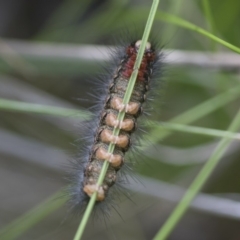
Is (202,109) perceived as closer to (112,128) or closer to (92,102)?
(112,128)

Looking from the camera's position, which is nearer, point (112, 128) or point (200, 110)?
point (112, 128)

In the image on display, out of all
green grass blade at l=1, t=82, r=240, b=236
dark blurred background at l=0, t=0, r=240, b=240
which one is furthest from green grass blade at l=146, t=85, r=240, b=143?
dark blurred background at l=0, t=0, r=240, b=240

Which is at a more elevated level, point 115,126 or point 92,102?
point 92,102

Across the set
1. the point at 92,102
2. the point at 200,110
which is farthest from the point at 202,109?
the point at 92,102

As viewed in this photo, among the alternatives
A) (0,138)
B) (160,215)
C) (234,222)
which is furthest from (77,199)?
(234,222)

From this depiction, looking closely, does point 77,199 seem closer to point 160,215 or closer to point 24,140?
point 24,140

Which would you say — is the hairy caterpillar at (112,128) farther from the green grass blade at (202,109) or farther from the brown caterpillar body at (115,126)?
the green grass blade at (202,109)

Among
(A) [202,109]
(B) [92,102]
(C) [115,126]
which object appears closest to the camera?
(C) [115,126]
